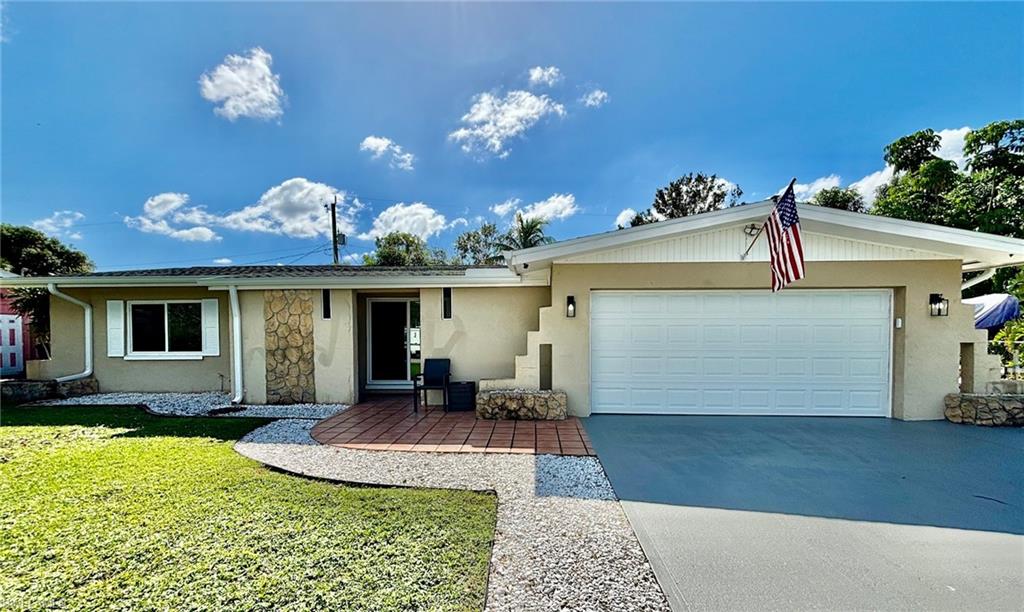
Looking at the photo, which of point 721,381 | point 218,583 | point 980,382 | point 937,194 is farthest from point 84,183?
point 937,194

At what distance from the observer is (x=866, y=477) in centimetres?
425

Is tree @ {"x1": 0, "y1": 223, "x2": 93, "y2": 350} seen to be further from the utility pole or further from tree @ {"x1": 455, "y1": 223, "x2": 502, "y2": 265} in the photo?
tree @ {"x1": 455, "y1": 223, "x2": 502, "y2": 265}

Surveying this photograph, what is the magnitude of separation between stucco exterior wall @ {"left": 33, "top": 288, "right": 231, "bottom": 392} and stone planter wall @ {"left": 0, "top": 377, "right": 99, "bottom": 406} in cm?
30

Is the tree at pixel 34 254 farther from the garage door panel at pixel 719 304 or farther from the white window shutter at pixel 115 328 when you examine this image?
the garage door panel at pixel 719 304

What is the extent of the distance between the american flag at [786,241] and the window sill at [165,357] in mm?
11740

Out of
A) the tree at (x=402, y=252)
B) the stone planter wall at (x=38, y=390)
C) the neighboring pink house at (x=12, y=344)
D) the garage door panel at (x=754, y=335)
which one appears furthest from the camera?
the tree at (x=402, y=252)

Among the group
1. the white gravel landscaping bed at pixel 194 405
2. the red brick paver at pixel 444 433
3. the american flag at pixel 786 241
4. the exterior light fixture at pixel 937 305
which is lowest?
the white gravel landscaping bed at pixel 194 405

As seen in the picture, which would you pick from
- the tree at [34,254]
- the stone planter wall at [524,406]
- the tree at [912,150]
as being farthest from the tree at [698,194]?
the tree at [34,254]

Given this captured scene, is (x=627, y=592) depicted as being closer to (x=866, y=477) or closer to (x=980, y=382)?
(x=866, y=477)

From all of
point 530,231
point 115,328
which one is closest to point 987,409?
point 530,231

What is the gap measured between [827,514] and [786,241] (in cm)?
343

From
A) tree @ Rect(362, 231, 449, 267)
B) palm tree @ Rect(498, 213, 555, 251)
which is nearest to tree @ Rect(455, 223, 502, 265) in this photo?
tree @ Rect(362, 231, 449, 267)

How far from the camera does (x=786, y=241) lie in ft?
17.4

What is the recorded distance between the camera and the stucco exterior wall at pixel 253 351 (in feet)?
26.9
